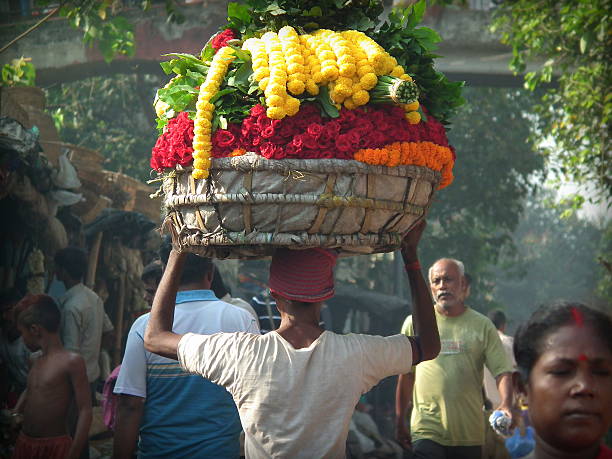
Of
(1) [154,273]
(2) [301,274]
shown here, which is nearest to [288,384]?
(2) [301,274]

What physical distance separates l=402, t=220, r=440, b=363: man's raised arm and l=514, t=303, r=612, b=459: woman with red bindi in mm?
555

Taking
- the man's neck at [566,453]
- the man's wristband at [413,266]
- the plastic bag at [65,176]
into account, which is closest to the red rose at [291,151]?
the man's wristband at [413,266]

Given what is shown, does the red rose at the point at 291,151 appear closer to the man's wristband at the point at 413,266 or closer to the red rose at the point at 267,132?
the red rose at the point at 267,132

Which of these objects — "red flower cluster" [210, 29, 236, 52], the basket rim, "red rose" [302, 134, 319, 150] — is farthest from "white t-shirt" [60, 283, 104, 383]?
"red rose" [302, 134, 319, 150]

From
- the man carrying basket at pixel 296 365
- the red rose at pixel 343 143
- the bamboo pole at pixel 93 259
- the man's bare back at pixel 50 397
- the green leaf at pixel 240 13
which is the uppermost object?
the green leaf at pixel 240 13

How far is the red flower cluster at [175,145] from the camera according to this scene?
254 centimetres

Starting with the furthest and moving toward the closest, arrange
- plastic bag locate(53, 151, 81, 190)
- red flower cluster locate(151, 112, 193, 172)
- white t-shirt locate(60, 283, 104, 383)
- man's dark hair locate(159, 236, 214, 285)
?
plastic bag locate(53, 151, 81, 190), white t-shirt locate(60, 283, 104, 383), man's dark hair locate(159, 236, 214, 285), red flower cluster locate(151, 112, 193, 172)

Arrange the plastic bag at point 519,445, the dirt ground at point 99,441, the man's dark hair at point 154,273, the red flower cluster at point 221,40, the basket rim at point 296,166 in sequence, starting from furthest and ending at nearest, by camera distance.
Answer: the dirt ground at point 99,441, the plastic bag at point 519,445, the man's dark hair at point 154,273, the red flower cluster at point 221,40, the basket rim at point 296,166

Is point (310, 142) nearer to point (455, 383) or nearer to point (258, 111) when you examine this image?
point (258, 111)

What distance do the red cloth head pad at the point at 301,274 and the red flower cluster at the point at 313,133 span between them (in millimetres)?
470

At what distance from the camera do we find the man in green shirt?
4.95m

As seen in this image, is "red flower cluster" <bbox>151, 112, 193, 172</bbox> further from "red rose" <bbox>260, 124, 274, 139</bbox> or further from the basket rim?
"red rose" <bbox>260, 124, 274, 139</bbox>

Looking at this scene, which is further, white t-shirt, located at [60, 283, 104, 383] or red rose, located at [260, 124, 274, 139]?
white t-shirt, located at [60, 283, 104, 383]

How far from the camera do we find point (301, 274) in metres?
→ 2.74
